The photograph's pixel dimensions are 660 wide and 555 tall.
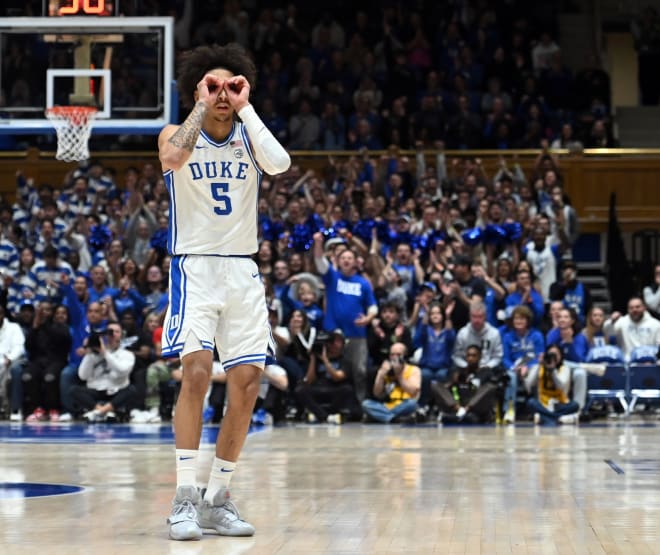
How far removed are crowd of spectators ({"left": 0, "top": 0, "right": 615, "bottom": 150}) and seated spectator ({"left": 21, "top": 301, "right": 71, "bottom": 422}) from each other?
22.4 ft

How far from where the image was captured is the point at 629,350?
1791cm

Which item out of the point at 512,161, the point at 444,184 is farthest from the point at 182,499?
the point at 512,161

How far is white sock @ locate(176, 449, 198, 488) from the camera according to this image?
646 centimetres

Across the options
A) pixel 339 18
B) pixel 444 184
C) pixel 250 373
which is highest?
pixel 339 18

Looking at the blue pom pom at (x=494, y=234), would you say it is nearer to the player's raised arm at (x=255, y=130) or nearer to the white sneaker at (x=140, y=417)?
the white sneaker at (x=140, y=417)

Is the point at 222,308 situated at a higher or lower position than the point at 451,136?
lower

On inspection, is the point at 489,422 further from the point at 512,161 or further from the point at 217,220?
the point at 217,220

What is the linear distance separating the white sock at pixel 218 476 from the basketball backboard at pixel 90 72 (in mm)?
9079

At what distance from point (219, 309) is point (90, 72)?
942 cm

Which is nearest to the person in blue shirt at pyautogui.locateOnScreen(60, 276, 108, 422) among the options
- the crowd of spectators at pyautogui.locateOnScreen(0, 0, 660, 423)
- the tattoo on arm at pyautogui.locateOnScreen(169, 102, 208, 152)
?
the crowd of spectators at pyautogui.locateOnScreen(0, 0, 660, 423)

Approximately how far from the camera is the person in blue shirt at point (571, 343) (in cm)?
1681

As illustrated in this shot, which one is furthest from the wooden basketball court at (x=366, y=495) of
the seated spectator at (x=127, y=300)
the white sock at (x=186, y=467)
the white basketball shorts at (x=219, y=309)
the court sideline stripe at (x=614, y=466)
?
the seated spectator at (x=127, y=300)

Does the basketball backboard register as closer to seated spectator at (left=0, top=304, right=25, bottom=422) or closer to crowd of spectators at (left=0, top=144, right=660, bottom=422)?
crowd of spectators at (left=0, top=144, right=660, bottom=422)

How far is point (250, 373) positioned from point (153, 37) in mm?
9423
